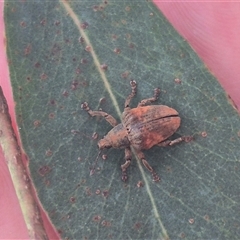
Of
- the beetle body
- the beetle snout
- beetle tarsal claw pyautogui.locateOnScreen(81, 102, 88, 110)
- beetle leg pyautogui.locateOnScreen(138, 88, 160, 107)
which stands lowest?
the beetle snout

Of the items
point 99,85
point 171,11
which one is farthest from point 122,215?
point 171,11

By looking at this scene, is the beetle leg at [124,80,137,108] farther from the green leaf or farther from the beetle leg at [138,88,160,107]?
the beetle leg at [138,88,160,107]

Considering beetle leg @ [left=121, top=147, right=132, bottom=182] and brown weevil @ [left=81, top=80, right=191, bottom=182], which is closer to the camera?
beetle leg @ [left=121, top=147, right=132, bottom=182]

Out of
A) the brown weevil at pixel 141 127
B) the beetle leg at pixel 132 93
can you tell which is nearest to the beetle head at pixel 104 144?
the brown weevil at pixel 141 127

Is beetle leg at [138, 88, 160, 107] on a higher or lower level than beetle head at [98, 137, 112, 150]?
higher

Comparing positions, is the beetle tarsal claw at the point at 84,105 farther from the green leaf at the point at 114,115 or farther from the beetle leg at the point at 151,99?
the beetle leg at the point at 151,99

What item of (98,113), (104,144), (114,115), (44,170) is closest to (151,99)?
(114,115)

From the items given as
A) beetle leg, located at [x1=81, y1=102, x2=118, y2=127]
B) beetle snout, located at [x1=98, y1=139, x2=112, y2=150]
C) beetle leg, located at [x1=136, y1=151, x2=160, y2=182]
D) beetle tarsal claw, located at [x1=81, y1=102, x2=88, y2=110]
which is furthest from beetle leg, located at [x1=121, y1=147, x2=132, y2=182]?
beetle tarsal claw, located at [x1=81, y1=102, x2=88, y2=110]
